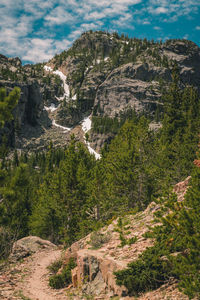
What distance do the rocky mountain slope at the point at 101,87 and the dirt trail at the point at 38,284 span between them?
104m

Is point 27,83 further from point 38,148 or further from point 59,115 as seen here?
point 38,148

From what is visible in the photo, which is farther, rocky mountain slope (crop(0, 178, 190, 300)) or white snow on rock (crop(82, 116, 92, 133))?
white snow on rock (crop(82, 116, 92, 133))

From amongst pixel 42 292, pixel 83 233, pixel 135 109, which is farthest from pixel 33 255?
pixel 135 109

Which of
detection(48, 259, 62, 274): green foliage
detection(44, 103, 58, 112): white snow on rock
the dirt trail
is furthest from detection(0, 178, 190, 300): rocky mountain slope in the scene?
detection(44, 103, 58, 112): white snow on rock

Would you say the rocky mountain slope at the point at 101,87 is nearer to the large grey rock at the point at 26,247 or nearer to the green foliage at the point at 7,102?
the large grey rock at the point at 26,247

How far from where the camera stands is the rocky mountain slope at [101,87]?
134 metres

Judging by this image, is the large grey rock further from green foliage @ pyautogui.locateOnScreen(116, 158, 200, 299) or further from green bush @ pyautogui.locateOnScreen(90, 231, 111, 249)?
green foliage @ pyautogui.locateOnScreen(116, 158, 200, 299)

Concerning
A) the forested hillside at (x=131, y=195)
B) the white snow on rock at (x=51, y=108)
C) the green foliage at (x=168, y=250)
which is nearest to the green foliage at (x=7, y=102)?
the forested hillside at (x=131, y=195)

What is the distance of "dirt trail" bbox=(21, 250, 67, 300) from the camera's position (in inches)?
435

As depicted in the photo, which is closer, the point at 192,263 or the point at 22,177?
the point at 192,263

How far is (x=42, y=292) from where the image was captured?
39.2 ft

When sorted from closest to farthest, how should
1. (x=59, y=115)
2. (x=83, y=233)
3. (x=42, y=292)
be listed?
(x=42, y=292), (x=83, y=233), (x=59, y=115)

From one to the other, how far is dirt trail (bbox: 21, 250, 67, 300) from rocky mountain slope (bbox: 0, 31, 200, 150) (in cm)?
10398

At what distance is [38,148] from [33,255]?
360ft
